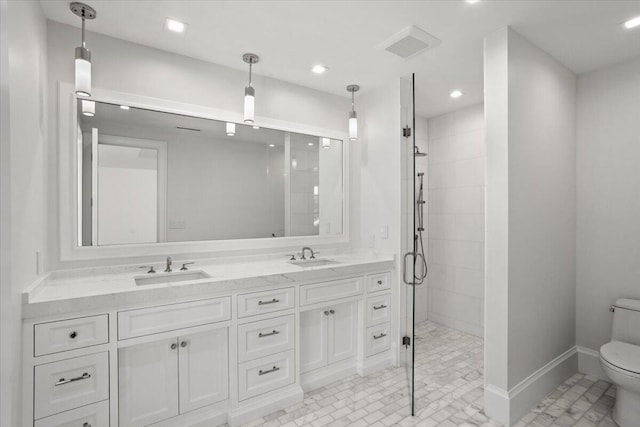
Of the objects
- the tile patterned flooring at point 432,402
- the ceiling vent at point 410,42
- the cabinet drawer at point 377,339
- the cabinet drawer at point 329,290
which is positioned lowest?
the tile patterned flooring at point 432,402

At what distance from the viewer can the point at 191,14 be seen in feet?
6.45

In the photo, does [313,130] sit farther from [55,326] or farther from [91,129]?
[55,326]

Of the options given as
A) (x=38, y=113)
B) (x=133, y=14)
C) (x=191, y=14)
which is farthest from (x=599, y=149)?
(x=38, y=113)

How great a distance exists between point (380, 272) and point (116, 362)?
2.01 m

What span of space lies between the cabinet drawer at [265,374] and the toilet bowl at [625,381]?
6.78ft

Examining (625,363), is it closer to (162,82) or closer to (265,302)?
(265,302)

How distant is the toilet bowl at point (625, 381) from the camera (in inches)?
75.5

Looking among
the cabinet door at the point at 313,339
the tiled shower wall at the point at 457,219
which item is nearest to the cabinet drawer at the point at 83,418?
the cabinet door at the point at 313,339

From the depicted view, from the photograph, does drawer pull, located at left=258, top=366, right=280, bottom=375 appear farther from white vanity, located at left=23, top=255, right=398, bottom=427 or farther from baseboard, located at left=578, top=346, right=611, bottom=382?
baseboard, located at left=578, top=346, right=611, bottom=382

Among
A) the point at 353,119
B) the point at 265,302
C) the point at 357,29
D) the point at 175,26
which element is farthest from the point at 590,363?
the point at 175,26

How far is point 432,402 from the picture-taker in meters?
2.32

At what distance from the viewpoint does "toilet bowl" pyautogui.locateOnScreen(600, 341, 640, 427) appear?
6.29 ft

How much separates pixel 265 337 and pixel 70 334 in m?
1.09

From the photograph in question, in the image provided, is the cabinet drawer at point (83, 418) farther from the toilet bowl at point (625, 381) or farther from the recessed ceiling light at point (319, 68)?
the toilet bowl at point (625, 381)
